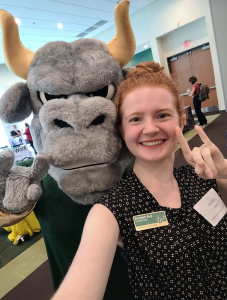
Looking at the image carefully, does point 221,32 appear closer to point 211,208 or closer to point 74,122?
point 211,208

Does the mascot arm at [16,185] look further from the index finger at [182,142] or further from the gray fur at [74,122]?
the index finger at [182,142]

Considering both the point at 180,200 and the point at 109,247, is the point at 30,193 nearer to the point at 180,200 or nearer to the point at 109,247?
the point at 109,247

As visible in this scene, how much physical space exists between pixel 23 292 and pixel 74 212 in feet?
5.24

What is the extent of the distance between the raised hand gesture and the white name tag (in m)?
0.10

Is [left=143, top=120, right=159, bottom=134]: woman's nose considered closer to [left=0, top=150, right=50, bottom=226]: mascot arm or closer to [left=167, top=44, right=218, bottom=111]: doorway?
[left=0, top=150, right=50, bottom=226]: mascot arm

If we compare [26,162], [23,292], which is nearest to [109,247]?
[26,162]

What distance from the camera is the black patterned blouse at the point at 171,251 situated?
2.41ft

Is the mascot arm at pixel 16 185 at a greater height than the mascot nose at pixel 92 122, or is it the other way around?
the mascot nose at pixel 92 122

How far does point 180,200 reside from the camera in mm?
877

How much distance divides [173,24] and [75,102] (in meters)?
7.94

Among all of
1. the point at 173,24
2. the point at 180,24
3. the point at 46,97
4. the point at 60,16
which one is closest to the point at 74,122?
the point at 46,97

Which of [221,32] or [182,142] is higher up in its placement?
[221,32]

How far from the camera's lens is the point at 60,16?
6305mm

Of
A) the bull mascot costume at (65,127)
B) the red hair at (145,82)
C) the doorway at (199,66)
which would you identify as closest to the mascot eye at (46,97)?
the bull mascot costume at (65,127)
